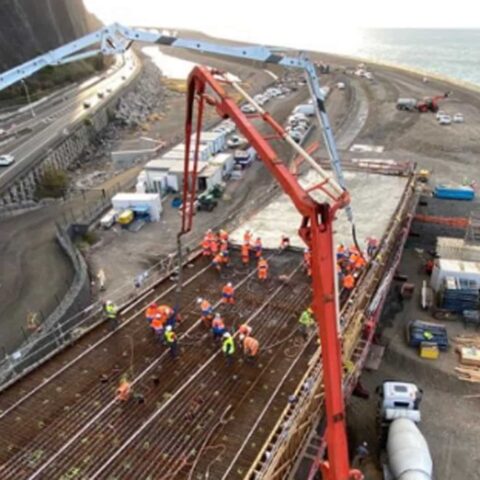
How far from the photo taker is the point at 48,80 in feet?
290

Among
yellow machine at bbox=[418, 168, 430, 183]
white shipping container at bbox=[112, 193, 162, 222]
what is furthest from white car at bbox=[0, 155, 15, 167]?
yellow machine at bbox=[418, 168, 430, 183]

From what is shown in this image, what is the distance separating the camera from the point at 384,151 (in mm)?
57281

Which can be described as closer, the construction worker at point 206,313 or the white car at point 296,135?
the construction worker at point 206,313

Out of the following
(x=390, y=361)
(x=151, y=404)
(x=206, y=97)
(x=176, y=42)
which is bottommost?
(x=390, y=361)

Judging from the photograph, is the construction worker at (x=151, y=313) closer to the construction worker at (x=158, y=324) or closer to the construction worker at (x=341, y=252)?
the construction worker at (x=158, y=324)

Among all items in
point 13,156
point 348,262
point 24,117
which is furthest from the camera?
point 24,117

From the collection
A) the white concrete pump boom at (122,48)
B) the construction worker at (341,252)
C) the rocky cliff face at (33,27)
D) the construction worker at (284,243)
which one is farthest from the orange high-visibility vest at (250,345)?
the rocky cliff face at (33,27)

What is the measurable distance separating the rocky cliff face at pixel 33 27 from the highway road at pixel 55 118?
29.4ft

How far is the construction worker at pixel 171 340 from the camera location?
19156 millimetres

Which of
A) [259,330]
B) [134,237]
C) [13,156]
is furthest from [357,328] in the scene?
[13,156]

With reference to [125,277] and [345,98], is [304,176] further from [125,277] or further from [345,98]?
[345,98]

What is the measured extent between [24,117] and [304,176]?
49297mm

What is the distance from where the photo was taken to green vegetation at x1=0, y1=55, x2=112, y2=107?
7884 centimetres

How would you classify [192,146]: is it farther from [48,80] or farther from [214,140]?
[48,80]
